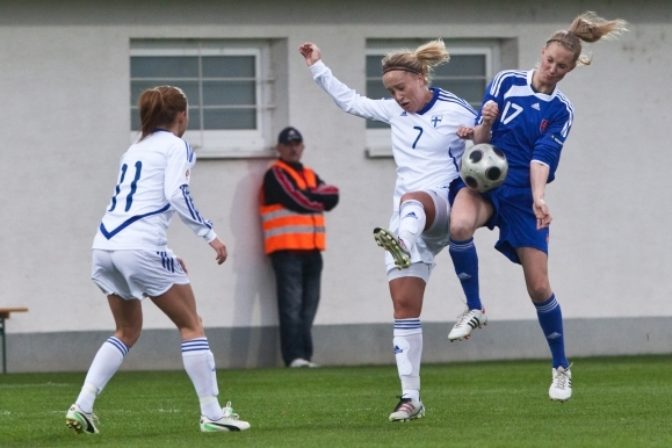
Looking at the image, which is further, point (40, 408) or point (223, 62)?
point (223, 62)

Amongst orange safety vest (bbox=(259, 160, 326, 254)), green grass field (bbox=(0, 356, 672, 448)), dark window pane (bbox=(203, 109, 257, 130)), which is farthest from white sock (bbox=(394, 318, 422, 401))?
dark window pane (bbox=(203, 109, 257, 130))

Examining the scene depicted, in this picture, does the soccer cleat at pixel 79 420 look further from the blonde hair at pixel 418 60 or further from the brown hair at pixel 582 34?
the brown hair at pixel 582 34

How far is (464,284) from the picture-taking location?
11.4 metres

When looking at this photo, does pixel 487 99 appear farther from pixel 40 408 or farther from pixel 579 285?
pixel 579 285

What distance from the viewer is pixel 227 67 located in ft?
64.9

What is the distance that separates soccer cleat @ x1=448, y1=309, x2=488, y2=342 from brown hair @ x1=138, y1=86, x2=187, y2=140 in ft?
6.79

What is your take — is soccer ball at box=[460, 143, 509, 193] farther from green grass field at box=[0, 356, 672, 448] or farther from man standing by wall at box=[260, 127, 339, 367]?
man standing by wall at box=[260, 127, 339, 367]

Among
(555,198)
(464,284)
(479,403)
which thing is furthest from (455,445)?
(555,198)

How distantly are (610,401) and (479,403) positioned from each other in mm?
898

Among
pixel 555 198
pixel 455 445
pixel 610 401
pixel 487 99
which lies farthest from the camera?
pixel 555 198

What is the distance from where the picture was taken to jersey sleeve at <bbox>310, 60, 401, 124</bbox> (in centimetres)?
1138

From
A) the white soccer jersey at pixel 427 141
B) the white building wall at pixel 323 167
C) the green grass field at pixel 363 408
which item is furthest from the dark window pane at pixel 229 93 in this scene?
the white soccer jersey at pixel 427 141

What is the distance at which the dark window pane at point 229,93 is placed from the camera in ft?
64.7

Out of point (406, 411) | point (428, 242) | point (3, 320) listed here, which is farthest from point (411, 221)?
point (3, 320)
